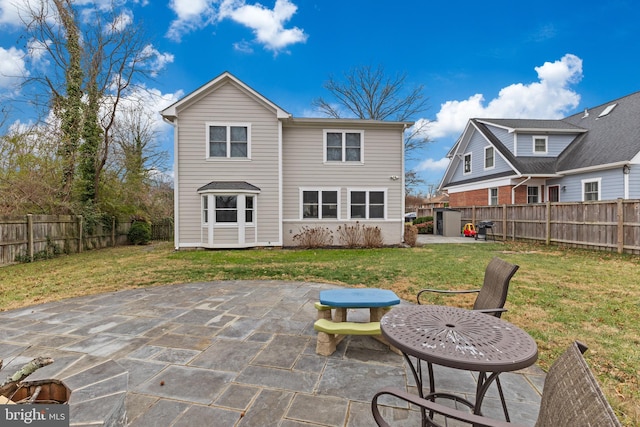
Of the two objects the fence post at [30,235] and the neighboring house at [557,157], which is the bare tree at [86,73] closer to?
the fence post at [30,235]

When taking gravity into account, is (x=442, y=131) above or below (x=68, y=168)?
above

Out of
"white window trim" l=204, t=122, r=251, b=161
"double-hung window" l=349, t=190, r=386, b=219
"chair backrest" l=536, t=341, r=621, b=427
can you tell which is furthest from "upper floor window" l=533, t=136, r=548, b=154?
"chair backrest" l=536, t=341, r=621, b=427

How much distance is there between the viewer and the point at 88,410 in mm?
1423

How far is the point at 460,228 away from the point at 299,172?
35.7 feet

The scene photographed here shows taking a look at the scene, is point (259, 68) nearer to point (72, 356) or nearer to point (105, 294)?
point (105, 294)

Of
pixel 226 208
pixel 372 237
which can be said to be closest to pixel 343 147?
pixel 372 237

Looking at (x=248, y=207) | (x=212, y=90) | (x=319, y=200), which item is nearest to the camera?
(x=212, y=90)

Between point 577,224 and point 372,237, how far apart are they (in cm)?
740

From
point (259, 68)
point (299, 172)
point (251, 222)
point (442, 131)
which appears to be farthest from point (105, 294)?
point (442, 131)

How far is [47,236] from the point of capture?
10336 millimetres

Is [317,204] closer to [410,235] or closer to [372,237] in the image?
[372,237]

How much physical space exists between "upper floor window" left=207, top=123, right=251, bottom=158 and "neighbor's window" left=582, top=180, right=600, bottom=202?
16154 mm

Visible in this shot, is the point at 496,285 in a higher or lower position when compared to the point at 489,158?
lower

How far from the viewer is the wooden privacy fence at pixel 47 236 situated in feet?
29.3
